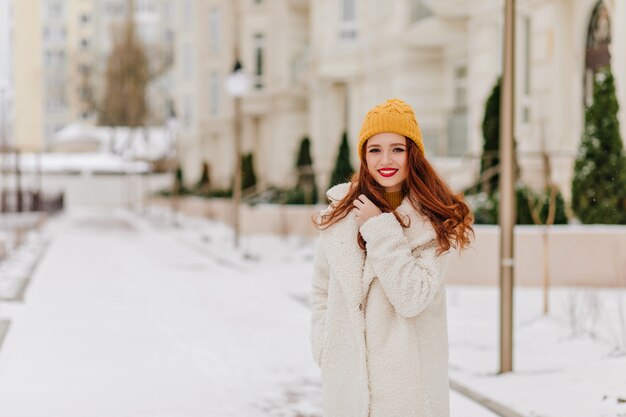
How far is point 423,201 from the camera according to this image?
3.50 m

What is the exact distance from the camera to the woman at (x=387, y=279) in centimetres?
341

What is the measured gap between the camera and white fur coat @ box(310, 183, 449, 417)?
3385 mm

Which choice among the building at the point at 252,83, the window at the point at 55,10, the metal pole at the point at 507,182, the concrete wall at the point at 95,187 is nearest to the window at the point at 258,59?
the building at the point at 252,83

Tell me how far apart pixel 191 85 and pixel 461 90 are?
32.8 metres

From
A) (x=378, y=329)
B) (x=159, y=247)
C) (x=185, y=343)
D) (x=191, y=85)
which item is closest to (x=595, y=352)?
(x=185, y=343)

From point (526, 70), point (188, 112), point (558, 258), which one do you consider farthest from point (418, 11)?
point (188, 112)

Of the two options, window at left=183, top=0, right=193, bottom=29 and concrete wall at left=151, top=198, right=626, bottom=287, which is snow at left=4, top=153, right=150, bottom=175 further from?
concrete wall at left=151, top=198, right=626, bottom=287

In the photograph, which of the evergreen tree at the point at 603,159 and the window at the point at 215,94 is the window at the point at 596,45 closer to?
the evergreen tree at the point at 603,159

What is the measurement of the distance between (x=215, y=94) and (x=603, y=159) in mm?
37877

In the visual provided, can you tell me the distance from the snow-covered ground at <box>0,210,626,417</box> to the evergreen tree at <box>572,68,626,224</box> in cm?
167

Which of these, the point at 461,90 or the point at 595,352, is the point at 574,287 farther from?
the point at 461,90

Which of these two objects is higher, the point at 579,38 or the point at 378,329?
the point at 579,38

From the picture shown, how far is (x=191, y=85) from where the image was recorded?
185 ft

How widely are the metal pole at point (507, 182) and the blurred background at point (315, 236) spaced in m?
0.11
